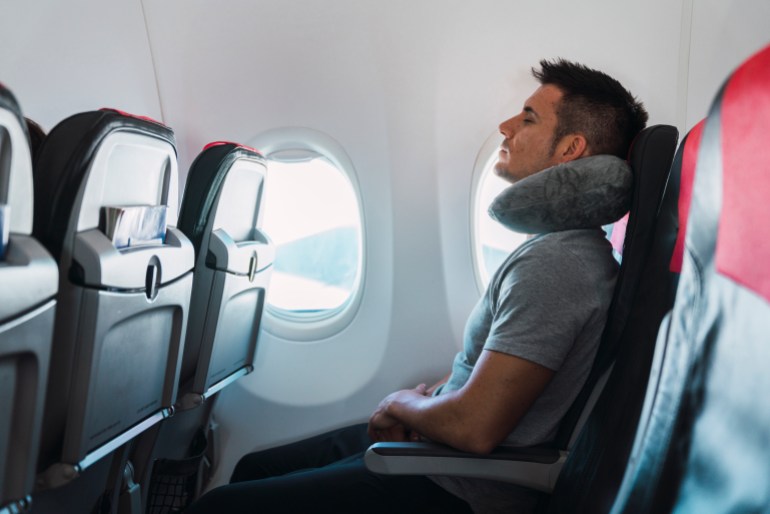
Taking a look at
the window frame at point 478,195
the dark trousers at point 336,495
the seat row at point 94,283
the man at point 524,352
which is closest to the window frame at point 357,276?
the window frame at point 478,195

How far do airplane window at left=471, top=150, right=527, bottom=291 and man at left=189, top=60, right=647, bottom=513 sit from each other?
84cm

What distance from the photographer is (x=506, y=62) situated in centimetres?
289

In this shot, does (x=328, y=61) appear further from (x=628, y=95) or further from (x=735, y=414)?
(x=735, y=414)

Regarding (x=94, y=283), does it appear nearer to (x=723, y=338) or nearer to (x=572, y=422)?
(x=572, y=422)

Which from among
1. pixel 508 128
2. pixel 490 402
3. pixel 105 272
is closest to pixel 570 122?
pixel 508 128

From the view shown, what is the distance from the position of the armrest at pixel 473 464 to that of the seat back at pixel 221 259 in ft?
3.09

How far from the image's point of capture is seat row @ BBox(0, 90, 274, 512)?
1294mm

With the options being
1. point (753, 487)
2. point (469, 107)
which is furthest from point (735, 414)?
point (469, 107)

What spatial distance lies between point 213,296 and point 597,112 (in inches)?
54.4

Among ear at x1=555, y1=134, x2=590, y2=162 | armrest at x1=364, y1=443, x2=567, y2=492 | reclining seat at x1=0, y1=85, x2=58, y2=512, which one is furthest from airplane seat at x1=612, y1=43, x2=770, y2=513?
ear at x1=555, y1=134, x2=590, y2=162

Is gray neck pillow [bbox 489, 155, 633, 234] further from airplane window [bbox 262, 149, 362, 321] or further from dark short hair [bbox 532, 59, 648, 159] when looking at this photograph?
airplane window [bbox 262, 149, 362, 321]

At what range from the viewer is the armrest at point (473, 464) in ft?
5.42

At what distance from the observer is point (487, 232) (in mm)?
3211

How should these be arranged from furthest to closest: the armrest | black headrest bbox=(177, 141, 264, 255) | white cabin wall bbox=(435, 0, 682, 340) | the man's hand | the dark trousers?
white cabin wall bbox=(435, 0, 682, 340)
black headrest bbox=(177, 141, 264, 255)
the man's hand
the dark trousers
the armrest
